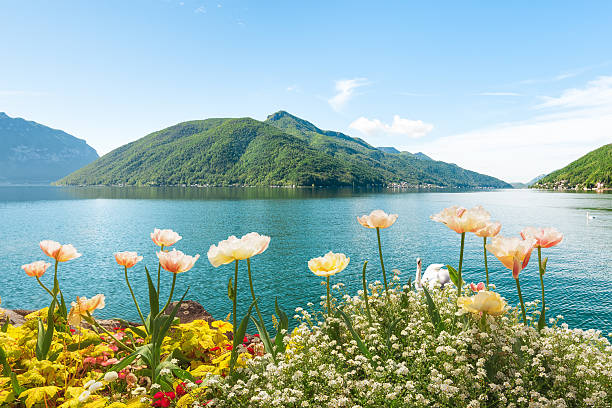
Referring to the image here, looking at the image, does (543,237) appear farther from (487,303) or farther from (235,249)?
(235,249)

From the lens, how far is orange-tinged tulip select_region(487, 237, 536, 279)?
350 cm

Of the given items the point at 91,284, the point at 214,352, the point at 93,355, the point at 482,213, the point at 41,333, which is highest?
the point at 482,213

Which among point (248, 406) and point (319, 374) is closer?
point (248, 406)

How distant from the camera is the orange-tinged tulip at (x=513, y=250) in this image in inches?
138

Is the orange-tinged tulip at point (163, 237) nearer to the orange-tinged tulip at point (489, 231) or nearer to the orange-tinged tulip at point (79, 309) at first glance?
the orange-tinged tulip at point (79, 309)

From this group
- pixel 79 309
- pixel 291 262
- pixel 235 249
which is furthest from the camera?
pixel 291 262

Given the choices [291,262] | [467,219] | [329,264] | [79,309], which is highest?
[467,219]

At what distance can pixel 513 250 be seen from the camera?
3.52 m

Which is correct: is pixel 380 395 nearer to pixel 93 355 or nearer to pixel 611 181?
pixel 93 355

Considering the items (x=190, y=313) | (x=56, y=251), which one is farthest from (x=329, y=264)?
(x=190, y=313)

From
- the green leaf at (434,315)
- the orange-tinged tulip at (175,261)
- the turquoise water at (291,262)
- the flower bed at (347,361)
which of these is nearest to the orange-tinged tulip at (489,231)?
the flower bed at (347,361)

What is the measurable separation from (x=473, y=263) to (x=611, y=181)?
197866 mm

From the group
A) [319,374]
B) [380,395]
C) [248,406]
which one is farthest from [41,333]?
[380,395]

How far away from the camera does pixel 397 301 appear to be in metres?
5.15
